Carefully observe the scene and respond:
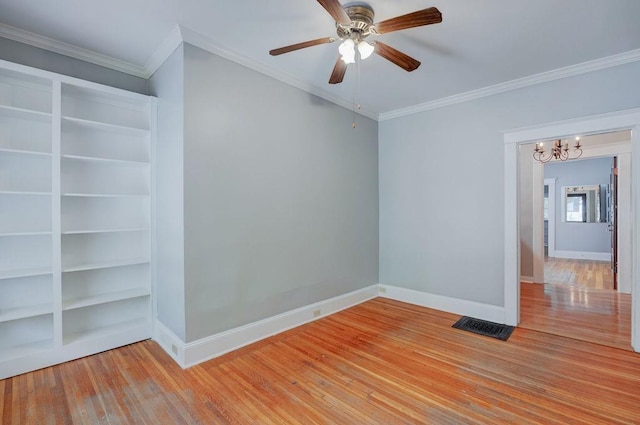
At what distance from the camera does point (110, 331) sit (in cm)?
279

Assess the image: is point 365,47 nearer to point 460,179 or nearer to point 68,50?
point 460,179

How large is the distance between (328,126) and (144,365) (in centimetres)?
306

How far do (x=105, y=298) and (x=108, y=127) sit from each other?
1.58m

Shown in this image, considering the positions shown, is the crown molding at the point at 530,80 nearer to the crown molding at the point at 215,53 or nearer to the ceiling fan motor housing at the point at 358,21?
the crown molding at the point at 215,53

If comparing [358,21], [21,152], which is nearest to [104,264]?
[21,152]

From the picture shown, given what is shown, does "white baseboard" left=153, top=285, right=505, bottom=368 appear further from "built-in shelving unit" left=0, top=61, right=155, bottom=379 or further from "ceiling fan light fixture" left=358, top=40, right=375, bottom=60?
"ceiling fan light fixture" left=358, top=40, right=375, bottom=60

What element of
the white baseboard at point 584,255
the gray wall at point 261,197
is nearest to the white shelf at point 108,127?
the gray wall at point 261,197

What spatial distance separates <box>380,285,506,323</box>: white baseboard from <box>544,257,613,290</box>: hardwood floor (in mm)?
2813

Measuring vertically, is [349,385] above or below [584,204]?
below

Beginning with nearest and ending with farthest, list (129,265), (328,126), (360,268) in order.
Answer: (129,265), (328,126), (360,268)

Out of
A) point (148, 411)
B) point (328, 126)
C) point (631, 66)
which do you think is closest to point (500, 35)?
point (631, 66)

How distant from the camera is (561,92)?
3037 millimetres

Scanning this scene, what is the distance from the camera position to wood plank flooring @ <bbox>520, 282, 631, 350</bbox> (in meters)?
3.05

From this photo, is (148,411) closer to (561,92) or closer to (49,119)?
(49,119)
